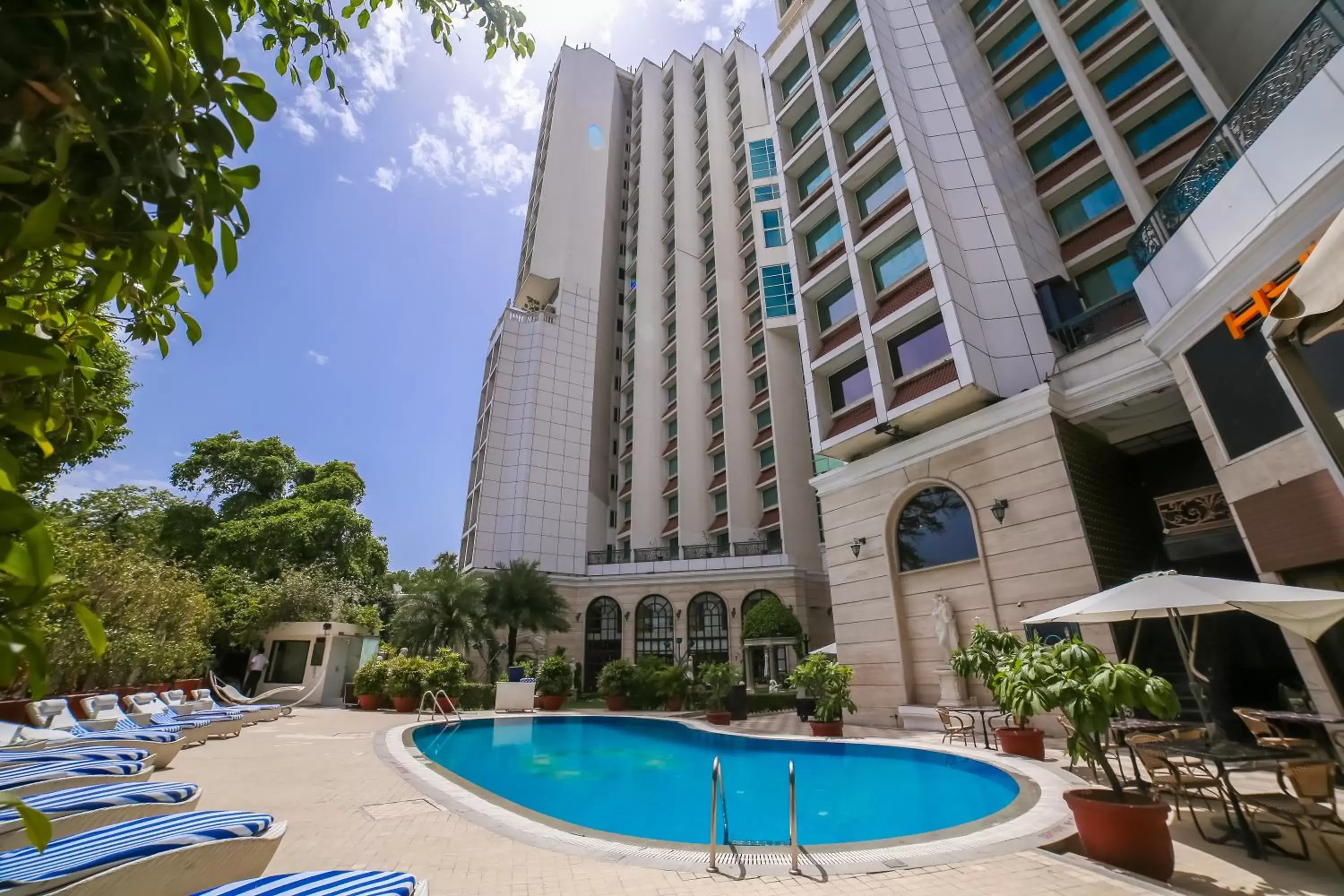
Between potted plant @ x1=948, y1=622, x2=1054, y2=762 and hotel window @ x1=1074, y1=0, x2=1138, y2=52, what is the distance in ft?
59.3

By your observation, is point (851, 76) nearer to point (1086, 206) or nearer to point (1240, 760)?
point (1086, 206)

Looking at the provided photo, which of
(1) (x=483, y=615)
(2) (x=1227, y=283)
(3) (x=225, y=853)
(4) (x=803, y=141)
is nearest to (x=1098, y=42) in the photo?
(4) (x=803, y=141)

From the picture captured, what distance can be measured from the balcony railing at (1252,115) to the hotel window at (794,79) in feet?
43.3

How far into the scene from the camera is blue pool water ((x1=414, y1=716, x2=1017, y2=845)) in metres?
7.17

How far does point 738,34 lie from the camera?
4412 cm

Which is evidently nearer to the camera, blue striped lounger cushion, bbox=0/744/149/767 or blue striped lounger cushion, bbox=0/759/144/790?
blue striped lounger cushion, bbox=0/759/144/790

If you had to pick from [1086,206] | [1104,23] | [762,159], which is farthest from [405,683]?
[762,159]

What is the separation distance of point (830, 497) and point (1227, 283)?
950 centimetres

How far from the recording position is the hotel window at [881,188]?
15523mm

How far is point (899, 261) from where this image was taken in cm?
1527

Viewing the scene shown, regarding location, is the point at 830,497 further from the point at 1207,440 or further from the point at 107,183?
the point at 107,183

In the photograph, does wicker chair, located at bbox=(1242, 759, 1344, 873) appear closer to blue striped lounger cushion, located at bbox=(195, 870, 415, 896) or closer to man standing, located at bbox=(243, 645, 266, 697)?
blue striped lounger cushion, located at bbox=(195, 870, 415, 896)

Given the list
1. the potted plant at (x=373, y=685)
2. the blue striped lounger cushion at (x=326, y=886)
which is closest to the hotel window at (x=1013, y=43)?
the blue striped lounger cushion at (x=326, y=886)

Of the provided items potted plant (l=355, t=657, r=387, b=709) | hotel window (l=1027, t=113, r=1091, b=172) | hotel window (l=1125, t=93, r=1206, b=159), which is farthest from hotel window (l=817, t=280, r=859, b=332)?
potted plant (l=355, t=657, r=387, b=709)
